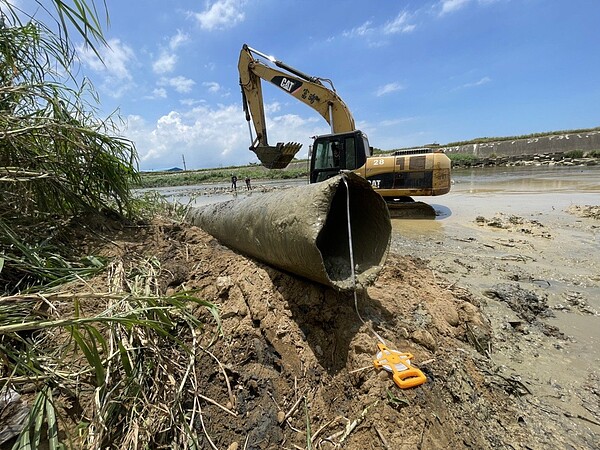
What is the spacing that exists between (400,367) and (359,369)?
24cm

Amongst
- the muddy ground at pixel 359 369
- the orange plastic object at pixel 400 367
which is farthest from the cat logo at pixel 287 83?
the orange plastic object at pixel 400 367

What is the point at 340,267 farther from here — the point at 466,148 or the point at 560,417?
the point at 466,148

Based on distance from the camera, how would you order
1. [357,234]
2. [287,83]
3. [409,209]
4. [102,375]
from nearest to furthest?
[102,375], [357,234], [287,83], [409,209]

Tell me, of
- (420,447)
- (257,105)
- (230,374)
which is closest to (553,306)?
(420,447)

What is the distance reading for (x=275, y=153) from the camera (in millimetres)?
9758

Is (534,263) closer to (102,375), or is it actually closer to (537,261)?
(537,261)

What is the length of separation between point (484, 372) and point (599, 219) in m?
7.69

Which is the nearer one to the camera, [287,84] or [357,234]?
[357,234]

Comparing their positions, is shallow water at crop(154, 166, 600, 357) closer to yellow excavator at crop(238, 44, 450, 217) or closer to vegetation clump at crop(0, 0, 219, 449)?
yellow excavator at crop(238, 44, 450, 217)

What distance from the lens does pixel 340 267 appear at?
2.33 metres

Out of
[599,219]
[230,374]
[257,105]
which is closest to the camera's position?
[230,374]

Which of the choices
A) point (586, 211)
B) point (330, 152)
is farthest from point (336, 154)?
point (586, 211)

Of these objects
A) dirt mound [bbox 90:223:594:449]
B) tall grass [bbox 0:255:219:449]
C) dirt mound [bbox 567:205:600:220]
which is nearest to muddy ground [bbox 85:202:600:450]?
dirt mound [bbox 90:223:594:449]

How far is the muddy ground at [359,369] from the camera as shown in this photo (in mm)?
1667
